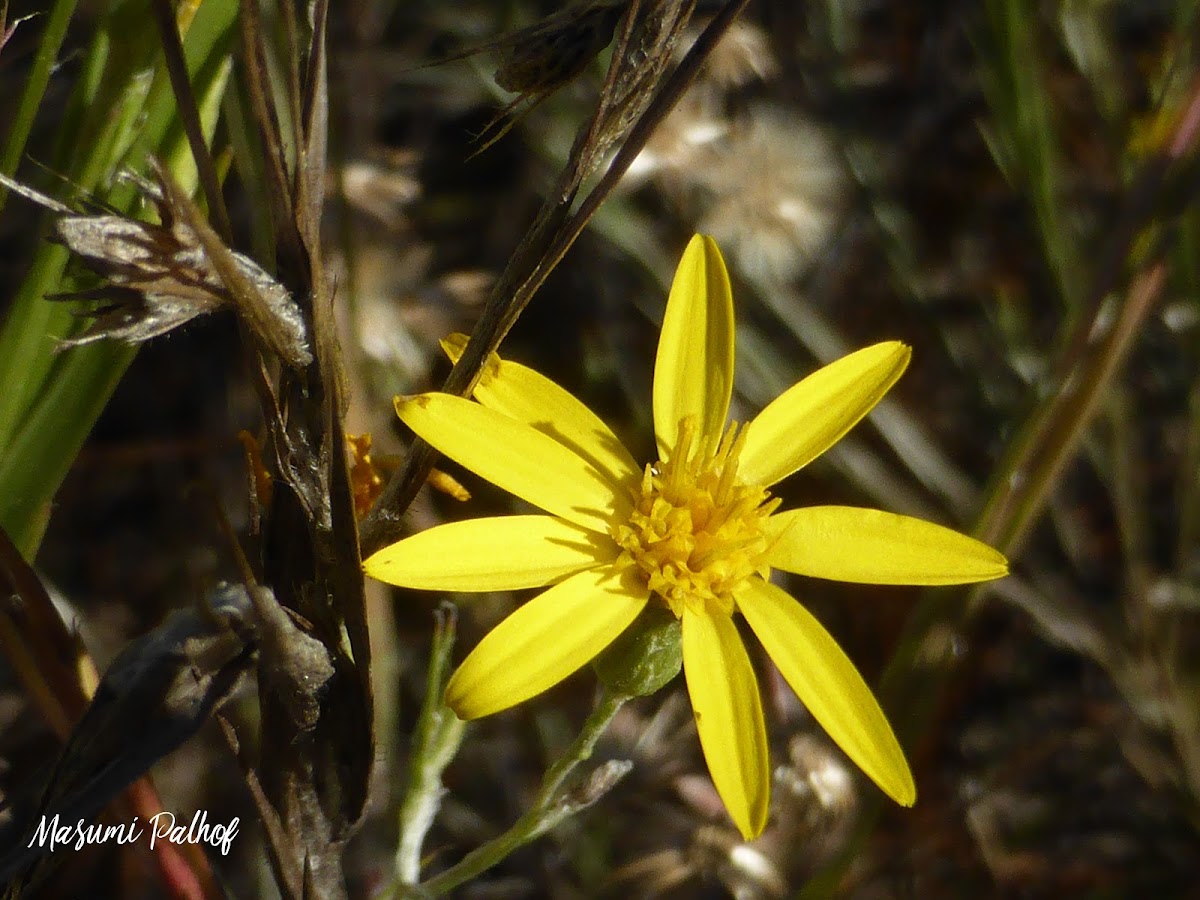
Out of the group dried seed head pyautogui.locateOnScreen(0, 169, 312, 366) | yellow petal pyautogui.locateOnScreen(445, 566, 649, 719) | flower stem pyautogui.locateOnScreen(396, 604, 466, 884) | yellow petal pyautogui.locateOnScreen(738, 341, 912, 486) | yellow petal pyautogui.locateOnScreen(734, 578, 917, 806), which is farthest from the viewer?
yellow petal pyautogui.locateOnScreen(738, 341, 912, 486)

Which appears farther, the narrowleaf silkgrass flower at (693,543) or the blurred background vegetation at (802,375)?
the blurred background vegetation at (802,375)

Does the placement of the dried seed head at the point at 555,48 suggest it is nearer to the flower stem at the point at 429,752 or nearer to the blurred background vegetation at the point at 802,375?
the flower stem at the point at 429,752

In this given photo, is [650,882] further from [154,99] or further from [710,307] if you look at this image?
[154,99]

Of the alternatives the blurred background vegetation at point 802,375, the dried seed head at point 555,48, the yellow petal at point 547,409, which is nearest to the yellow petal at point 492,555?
the yellow petal at point 547,409

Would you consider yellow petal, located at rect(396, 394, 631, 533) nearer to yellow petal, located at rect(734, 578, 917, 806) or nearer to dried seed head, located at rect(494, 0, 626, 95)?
yellow petal, located at rect(734, 578, 917, 806)

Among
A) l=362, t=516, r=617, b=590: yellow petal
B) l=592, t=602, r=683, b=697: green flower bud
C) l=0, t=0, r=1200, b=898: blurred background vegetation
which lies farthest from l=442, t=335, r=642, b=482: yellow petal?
l=0, t=0, r=1200, b=898: blurred background vegetation

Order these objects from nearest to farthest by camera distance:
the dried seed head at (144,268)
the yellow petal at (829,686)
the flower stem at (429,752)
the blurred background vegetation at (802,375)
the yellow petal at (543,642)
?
the dried seed head at (144,268), the yellow petal at (543,642), the yellow petal at (829,686), the flower stem at (429,752), the blurred background vegetation at (802,375)
